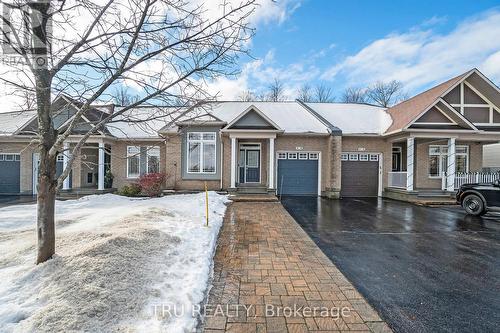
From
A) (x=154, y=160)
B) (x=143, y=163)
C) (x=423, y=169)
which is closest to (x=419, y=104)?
(x=423, y=169)

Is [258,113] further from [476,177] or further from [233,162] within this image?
[476,177]

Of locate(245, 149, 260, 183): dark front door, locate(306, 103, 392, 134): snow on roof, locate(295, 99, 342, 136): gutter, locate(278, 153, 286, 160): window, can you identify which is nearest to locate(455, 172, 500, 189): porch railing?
locate(306, 103, 392, 134): snow on roof

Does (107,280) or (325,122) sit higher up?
(325,122)

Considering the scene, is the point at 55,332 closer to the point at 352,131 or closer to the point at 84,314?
the point at 84,314

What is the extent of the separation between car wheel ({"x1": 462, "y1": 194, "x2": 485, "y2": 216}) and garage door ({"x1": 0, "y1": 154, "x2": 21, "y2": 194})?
78.1ft

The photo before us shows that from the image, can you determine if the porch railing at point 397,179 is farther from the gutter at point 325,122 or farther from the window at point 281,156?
the window at point 281,156

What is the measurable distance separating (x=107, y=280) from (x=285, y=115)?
15.8 metres

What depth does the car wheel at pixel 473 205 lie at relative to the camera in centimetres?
977

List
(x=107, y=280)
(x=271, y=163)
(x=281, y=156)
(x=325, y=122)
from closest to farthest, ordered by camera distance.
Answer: (x=107, y=280), (x=271, y=163), (x=281, y=156), (x=325, y=122)

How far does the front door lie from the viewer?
15.8 meters

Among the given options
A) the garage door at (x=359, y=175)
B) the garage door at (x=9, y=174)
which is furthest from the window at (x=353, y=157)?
the garage door at (x=9, y=174)

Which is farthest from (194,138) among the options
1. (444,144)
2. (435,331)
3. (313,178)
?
(444,144)

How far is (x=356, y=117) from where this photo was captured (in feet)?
58.7

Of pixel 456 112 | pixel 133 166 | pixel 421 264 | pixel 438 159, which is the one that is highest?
pixel 456 112
